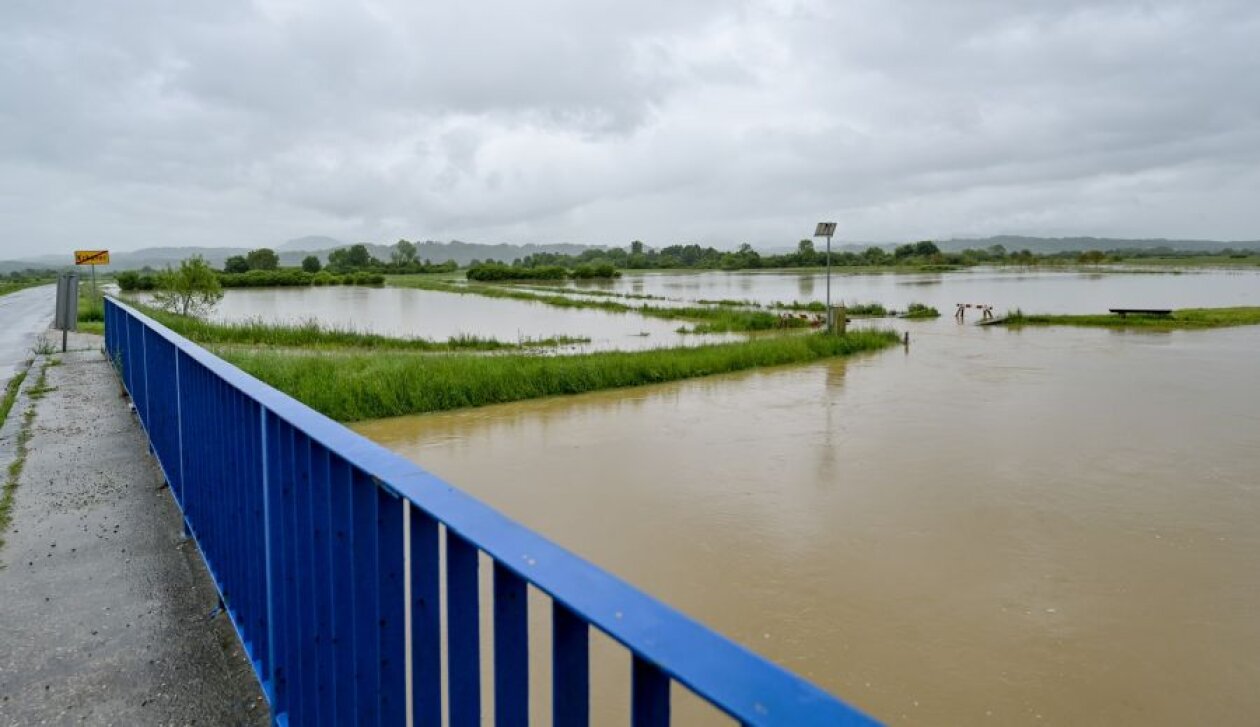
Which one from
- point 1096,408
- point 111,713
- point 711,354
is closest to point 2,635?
point 111,713

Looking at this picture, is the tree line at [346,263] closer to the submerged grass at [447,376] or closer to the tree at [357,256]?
the tree at [357,256]

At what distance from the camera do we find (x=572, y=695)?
1.15 meters

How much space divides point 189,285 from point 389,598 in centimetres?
2674

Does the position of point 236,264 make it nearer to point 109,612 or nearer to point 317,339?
point 317,339

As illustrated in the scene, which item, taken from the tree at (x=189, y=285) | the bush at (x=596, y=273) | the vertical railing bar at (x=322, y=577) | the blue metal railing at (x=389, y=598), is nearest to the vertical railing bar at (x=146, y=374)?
the blue metal railing at (x=389, y=598)

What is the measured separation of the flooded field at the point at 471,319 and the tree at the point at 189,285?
1.42 m

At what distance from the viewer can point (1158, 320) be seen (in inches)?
982

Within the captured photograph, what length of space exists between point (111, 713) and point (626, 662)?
268 centimetres

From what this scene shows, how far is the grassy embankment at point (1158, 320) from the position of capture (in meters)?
24.2

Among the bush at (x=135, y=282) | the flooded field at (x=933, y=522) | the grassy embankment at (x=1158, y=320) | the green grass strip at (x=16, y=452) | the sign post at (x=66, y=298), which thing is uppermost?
the bush at (x=135, y=282)

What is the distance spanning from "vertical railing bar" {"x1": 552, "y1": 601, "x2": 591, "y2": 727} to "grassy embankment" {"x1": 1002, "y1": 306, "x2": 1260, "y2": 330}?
27547 millimetres

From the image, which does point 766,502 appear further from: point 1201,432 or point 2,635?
point 1201,432

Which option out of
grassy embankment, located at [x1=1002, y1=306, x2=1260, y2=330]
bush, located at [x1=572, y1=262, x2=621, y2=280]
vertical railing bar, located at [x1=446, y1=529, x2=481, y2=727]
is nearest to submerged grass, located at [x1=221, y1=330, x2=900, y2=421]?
vertical railing bar, located at [x1=446, y1=529, x2=481, y2=727]

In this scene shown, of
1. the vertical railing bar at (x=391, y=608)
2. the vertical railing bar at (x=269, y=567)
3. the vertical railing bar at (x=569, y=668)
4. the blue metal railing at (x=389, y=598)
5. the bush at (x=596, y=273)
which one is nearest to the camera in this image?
the blue metal railing at (x=389, y=598)
